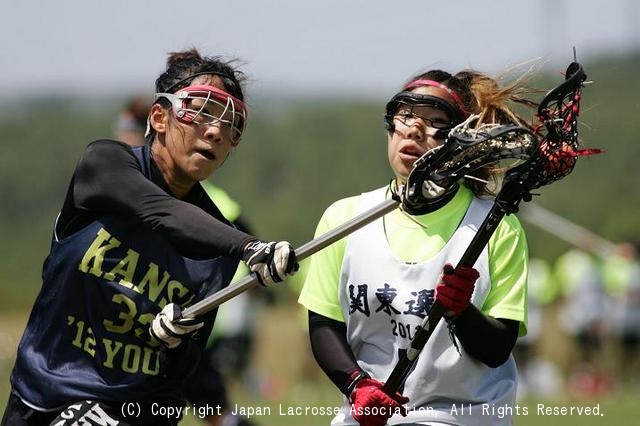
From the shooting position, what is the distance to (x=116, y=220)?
479 cm

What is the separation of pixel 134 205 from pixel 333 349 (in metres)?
0.99

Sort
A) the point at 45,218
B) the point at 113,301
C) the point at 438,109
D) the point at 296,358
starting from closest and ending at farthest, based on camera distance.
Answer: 1. the point at 113,301
2. the point at 438,109
3. the point at 296,358
4. the point at 45,218

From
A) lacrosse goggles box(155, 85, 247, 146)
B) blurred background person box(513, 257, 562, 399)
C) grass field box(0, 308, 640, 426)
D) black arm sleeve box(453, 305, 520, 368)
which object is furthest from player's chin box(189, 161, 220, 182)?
blurred background person box(513, 257, 562, 399)

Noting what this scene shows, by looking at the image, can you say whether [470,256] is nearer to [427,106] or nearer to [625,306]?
[427,106]

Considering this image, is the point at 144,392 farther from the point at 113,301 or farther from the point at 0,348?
the point at 0,348

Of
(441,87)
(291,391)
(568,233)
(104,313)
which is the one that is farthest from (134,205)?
(568,233)

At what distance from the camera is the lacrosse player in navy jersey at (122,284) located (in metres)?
4.69

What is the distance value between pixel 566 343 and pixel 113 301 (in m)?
15.9

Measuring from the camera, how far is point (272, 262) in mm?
4301

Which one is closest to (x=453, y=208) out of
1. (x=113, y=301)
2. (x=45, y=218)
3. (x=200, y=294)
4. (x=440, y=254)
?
(x=440, y=254)

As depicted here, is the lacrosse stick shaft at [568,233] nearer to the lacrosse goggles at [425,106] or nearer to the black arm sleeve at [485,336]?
the lacrosse goggles at [425,106]

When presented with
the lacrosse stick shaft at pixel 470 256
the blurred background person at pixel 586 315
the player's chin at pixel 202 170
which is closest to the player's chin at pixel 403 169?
the lacrosse stick shaft at pixel 470 256

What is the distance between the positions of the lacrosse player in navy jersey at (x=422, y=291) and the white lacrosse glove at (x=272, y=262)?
637 millimetres

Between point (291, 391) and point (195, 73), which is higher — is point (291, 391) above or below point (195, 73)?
below
